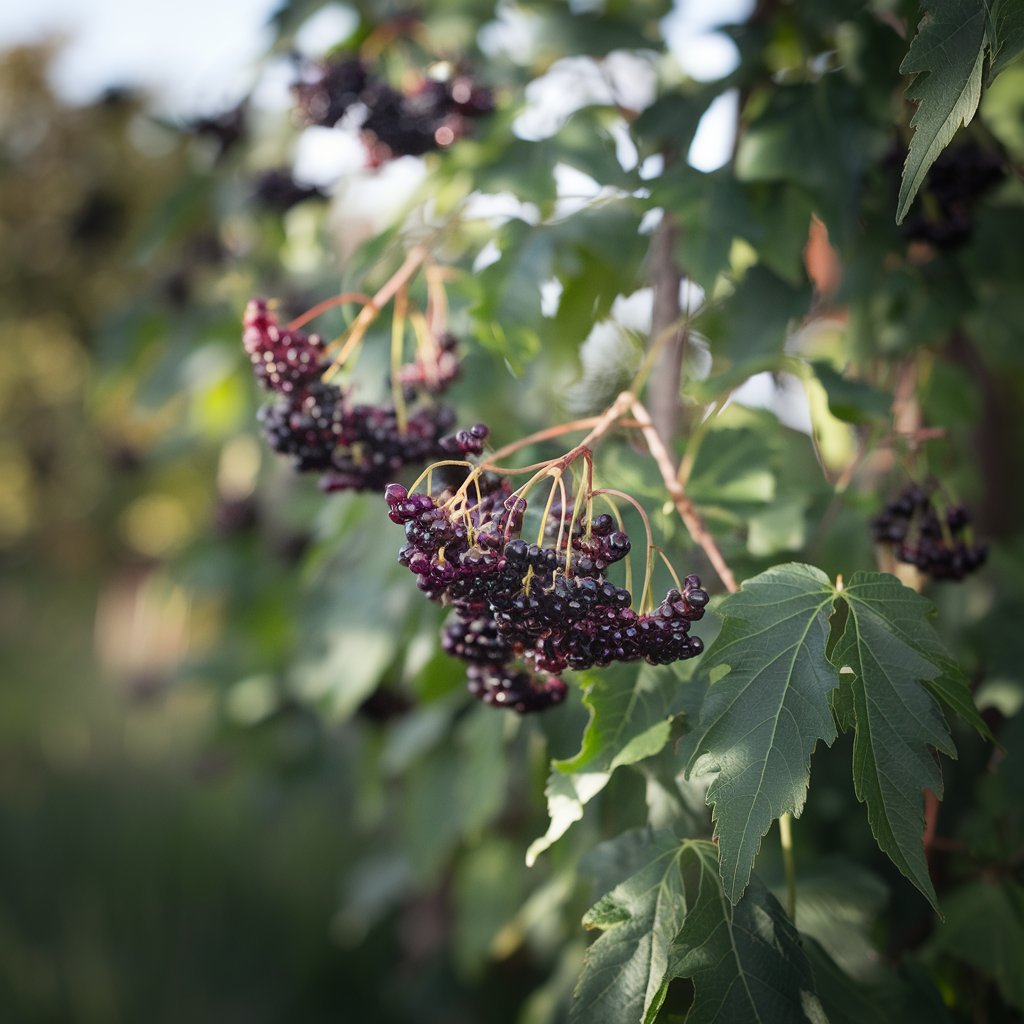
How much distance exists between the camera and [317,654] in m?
2.42

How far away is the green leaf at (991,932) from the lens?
1.47m

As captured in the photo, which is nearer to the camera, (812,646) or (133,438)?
(812,646)

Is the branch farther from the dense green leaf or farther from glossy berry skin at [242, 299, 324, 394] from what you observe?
glossy berry skin at [242, 299, 324, 394]

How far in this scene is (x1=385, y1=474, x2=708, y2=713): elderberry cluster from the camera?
3.37 feet

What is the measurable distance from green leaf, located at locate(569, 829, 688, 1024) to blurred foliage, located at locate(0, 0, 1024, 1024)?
0.01 m

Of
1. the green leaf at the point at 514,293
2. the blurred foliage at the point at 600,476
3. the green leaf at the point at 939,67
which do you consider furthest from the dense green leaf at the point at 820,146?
the green leaf at the point at 939,67

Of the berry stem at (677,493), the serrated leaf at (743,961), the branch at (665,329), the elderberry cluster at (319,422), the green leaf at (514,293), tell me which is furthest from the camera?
the branch at (665,329)

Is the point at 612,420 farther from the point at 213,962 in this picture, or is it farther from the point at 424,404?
→ the point at 213,962

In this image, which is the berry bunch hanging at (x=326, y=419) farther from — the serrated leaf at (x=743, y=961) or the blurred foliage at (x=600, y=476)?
the serrated leaf at (x=743, y=961)

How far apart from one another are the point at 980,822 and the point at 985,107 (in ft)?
4.36

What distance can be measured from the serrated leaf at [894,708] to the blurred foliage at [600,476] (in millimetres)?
213

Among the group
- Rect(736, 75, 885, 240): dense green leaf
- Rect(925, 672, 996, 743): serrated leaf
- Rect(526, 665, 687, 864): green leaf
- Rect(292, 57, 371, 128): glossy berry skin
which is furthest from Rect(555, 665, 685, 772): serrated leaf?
Rect(292, 57, 371, 128): glossy berry skin

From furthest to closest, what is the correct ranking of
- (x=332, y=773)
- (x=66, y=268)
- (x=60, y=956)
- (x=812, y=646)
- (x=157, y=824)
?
(x=66, y=268) → (x=157, y=824) → (x=60, y=956) → (x=332, y=773) → (x=812, y=646)

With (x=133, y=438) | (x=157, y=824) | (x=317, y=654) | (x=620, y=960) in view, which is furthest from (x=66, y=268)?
(x=620, y=960)
